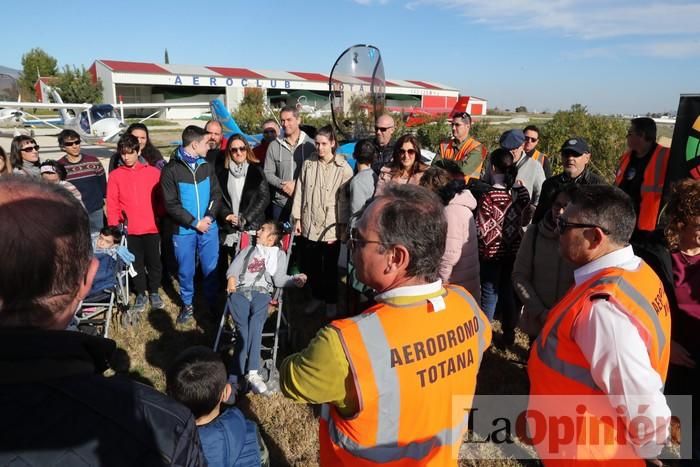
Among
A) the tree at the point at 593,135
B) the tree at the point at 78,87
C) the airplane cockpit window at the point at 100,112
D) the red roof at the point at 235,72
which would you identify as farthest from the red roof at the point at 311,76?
the tree at the point at 593,135

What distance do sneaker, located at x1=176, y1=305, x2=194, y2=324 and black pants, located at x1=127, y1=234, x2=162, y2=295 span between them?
0.52 meters

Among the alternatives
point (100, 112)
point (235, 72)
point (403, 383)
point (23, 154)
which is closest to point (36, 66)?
point (235, 72)

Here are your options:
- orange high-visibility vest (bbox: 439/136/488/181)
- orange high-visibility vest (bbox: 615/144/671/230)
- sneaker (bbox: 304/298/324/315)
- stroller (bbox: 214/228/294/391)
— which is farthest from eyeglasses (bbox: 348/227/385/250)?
orange high-visibility vest (bbox: 439/136/488/181)

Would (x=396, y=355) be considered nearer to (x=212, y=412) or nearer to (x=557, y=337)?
(x=557, y=337)

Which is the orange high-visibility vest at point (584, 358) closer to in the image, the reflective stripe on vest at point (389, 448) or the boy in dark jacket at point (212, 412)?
the reflective stripe on vest at point (389, 448)

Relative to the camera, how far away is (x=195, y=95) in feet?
163

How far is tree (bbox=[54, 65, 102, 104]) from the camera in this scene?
4212 cm

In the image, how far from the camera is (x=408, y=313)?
1.44 meters

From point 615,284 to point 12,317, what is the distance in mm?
1797

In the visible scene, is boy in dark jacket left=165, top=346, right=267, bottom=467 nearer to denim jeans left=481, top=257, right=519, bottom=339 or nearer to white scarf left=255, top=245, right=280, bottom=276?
white scarf left=255, top=245, right=280, bottom=276

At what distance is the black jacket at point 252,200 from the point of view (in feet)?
15.7

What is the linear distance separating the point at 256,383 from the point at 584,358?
2609 millimetres

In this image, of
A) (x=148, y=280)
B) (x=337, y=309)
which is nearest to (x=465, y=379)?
(x=337, y=309)

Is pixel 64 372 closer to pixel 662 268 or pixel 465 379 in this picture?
pixel 465 379
